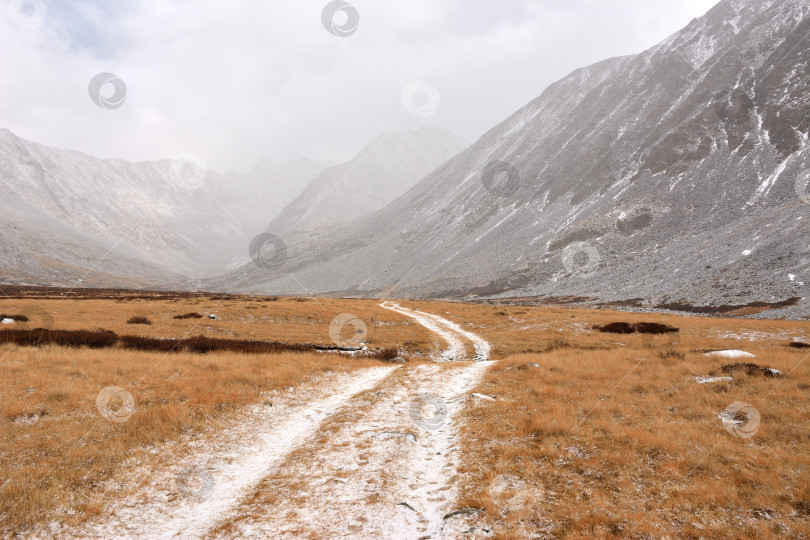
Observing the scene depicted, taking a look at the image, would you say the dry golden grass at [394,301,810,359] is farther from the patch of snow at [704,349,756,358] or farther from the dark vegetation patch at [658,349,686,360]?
the dark vegetation patch at [658,349,686,360]

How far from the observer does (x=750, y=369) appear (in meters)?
16.0

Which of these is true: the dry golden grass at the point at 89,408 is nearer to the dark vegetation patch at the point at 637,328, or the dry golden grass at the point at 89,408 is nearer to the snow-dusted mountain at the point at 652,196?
the dark vegetation patch at the point at 637,328

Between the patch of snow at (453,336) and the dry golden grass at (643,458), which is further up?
the dry golden grass at (643,458)

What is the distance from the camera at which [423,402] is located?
606 inches

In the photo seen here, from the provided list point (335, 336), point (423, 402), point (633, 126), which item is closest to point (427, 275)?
point (633, 126)

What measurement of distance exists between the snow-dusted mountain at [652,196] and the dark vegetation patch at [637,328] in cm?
3510

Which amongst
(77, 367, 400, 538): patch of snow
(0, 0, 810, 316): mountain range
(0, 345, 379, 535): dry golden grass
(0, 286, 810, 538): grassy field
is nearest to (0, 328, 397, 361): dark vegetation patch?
(0, 286, 810, 538): grassy field

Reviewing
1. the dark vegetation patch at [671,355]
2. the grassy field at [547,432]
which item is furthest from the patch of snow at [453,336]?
the dark vegetation patch at [671,355]

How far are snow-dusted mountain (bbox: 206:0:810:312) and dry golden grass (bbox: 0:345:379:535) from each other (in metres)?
70.0

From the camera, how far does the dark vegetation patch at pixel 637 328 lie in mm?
34250

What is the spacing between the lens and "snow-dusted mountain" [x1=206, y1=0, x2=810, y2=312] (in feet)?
247

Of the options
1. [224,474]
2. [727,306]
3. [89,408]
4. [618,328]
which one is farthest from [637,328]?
[89,408]

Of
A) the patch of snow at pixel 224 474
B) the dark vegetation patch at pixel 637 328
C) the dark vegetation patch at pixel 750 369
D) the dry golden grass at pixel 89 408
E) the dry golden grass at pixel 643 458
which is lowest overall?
the dark vegetation patch at pixel 637 328

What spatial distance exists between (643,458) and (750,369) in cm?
1033
